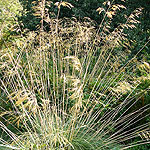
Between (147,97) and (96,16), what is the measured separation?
10.1 feet

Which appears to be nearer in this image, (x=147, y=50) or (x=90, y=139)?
(x=90, y=139)

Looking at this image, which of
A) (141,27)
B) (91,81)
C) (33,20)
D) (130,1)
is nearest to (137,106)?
(91,81)

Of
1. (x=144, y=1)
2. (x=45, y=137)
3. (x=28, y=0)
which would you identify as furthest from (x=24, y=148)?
(x=28, y=0)

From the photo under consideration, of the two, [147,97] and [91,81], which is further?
[91,81]

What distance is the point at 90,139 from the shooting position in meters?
2.20

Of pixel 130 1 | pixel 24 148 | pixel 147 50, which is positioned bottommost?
pixel 147 50

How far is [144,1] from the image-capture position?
5.23 m

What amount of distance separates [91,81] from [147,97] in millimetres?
950

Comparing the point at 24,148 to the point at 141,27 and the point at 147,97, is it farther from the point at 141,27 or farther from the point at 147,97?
the point at 141,27

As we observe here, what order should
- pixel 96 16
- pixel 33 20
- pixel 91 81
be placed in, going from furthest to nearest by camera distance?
pixel 33 20 < pixel 96 16 < pixel 91 81

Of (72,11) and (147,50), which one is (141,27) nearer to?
(147,50)

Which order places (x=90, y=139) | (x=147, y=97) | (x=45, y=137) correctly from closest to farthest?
(x=45, y=137), (x=90, y=139), (x=147, y=97)

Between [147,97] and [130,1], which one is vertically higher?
[130,1]

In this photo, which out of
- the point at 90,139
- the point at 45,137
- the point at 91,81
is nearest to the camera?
the point at 45,137
